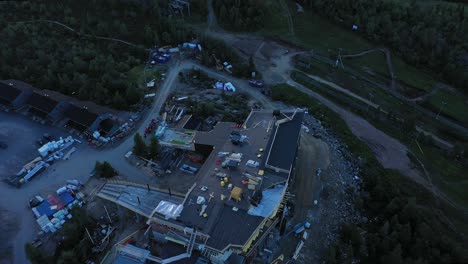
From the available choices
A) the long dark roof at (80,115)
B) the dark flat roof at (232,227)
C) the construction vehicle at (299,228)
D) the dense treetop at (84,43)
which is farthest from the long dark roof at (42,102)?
the construction vehicle at (299,228)

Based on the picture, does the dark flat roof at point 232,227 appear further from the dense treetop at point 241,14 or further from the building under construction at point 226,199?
the dense treetop at point 241,14

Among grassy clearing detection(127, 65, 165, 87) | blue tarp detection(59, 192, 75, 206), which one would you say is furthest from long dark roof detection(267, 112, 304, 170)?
grassy clearing detection(127, 65, 165, 87)

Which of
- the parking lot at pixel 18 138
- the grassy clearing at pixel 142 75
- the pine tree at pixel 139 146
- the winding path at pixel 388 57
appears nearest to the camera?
the pine tree at pixel 139 146

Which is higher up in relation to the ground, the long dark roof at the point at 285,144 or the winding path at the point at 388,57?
the winding path at the point at 388,57

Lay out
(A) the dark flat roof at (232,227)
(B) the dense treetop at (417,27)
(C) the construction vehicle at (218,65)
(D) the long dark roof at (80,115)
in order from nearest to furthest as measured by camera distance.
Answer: (A) the dark flat roof at (232,227), (D) the long dark roof at (80,115), (C) the construction vehicle at (218,65), (B) the dense treetop at (417,27)

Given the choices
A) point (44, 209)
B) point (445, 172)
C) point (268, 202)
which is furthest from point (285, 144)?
point (44, 209)

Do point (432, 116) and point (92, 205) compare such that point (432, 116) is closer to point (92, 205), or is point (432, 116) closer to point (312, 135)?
point (312, 135)

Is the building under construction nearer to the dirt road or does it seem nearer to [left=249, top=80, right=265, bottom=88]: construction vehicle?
the dirt road
